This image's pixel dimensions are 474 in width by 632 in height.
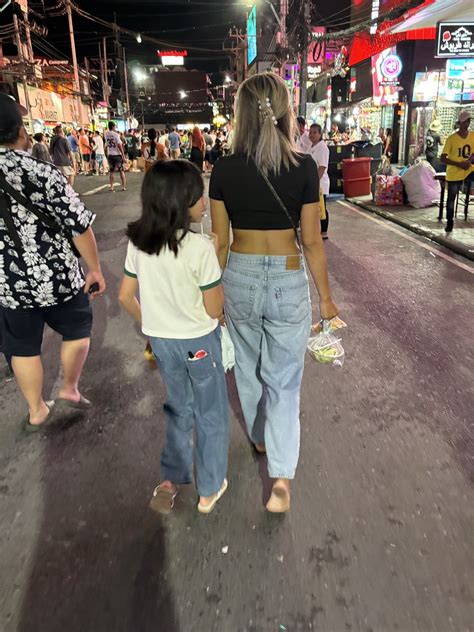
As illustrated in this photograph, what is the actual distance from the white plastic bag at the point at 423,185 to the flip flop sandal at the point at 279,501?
11.1 metres

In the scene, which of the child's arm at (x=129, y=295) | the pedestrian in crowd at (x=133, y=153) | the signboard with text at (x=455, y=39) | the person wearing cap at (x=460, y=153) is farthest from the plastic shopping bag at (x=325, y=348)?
the pedestrian in crowd at (x=133, y=153)

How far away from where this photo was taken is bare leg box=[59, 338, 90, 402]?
11.4 ft

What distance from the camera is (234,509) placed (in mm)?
2594

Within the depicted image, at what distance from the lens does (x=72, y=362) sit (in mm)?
3516

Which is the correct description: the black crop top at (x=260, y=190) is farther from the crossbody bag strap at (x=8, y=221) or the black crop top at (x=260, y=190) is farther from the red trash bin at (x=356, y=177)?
the red trash bin at (x=356, y=177)

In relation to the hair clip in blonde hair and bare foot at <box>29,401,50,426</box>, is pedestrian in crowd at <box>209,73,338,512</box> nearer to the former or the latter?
the hair clip in blonde hair

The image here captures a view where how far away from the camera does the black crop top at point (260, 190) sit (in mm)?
2199

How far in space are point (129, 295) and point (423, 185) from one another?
37.1 feet

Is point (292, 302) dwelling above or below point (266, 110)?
below

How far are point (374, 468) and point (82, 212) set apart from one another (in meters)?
2.36

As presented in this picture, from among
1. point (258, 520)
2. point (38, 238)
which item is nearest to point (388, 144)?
point (38, 238)

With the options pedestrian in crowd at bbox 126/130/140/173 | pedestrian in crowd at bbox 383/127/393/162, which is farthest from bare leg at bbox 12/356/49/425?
pedestrian in crowd at bbox 126/130/140/173

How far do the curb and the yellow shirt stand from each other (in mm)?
1098

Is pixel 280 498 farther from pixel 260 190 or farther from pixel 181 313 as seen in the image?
pixel 260 190
